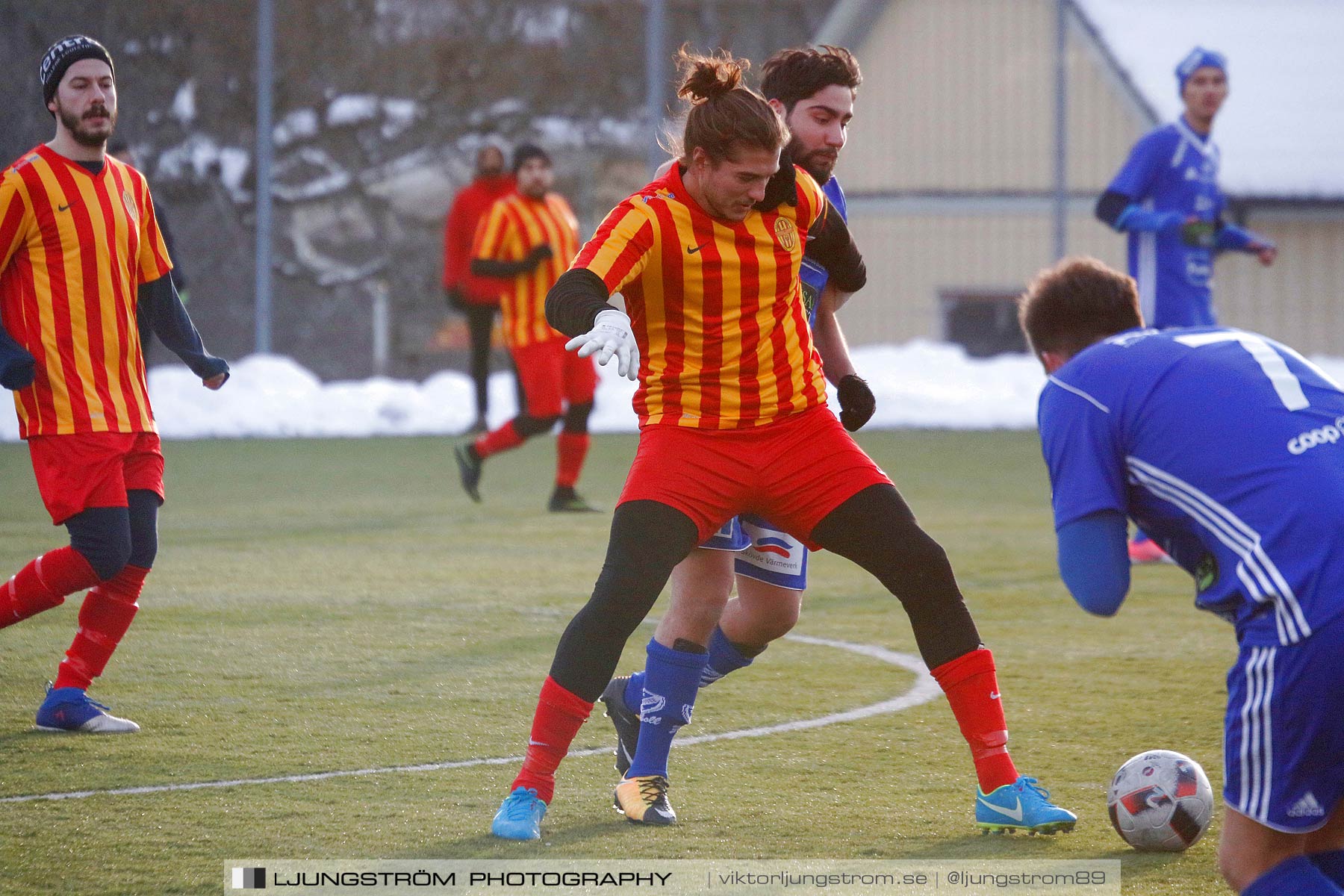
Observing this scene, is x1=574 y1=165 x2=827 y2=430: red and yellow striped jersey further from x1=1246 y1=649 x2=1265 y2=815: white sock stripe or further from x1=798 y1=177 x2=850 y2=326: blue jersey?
x1=1246 y1=649 x2=1265 y2=815: white sock stripe

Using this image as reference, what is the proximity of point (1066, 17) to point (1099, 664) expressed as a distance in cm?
1331

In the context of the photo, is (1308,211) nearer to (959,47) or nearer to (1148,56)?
(1148,56)

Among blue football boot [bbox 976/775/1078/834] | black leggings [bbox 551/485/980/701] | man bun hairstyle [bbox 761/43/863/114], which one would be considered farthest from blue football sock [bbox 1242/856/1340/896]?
man bun hairstyle [bbox 761/43/863/114]

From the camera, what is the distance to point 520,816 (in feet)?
13.4

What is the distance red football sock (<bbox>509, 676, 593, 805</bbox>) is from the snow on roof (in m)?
16.1

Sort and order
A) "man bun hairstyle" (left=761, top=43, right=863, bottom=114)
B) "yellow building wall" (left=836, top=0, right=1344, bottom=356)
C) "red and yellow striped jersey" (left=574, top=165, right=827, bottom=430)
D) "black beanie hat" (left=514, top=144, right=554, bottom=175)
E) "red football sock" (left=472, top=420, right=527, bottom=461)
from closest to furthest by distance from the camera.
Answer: "red and yellow striped jersey" (left=574, top=165, right=827, bottom=430), "man bun hairstyle" (left=761, top=43, right=863, bottom=114), "red football sock" (left=472, top=420, right=527, bottom=461), "black beanie hat" (left=514, top=144, right=554, bottom=175), "yellow building wall" (left=836, top=0, right=1344, bottom=356)

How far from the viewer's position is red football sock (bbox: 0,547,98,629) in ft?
16.8

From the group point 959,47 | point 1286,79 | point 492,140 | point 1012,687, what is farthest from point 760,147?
point 1286,79

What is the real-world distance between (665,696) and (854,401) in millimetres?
958

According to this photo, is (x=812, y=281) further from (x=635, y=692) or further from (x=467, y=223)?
(x=467, y=223)

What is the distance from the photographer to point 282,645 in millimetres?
6566

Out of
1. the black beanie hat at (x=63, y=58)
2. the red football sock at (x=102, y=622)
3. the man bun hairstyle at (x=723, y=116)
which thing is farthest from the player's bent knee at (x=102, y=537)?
the man bun hairstyle at (x=723, y=116)

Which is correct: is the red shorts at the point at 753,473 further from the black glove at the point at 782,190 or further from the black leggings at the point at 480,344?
the black leggings at the point at 480,344

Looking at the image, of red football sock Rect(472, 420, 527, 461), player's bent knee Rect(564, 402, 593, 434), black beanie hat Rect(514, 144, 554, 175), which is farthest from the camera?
black beanie hat Rect(514, 144, 554, 175)
